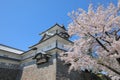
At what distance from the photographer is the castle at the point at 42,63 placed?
1448cm

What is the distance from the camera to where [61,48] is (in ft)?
50.7

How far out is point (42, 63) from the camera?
15.5 meters

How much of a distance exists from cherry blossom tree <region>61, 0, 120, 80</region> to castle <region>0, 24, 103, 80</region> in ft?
12.4

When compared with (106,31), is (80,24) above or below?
above

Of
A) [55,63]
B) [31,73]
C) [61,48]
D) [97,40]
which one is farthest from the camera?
[31,73]

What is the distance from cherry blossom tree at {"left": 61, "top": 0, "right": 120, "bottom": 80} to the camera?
8203 millimetres

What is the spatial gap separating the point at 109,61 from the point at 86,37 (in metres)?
1.99

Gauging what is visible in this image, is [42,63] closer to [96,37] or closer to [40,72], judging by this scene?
[40,72]

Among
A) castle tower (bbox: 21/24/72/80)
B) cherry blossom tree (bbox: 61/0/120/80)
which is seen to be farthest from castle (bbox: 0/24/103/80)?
cherry blossom tree (bbox: 61/0/120/80)

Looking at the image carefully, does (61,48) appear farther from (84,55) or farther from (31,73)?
(84,55)

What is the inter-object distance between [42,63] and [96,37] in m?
8.74

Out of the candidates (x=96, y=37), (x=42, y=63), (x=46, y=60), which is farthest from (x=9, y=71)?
(x=96, y=37)

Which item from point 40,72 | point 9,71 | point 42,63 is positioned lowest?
point 40,72

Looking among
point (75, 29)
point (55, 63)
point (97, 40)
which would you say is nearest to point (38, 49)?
point (55, 63)
